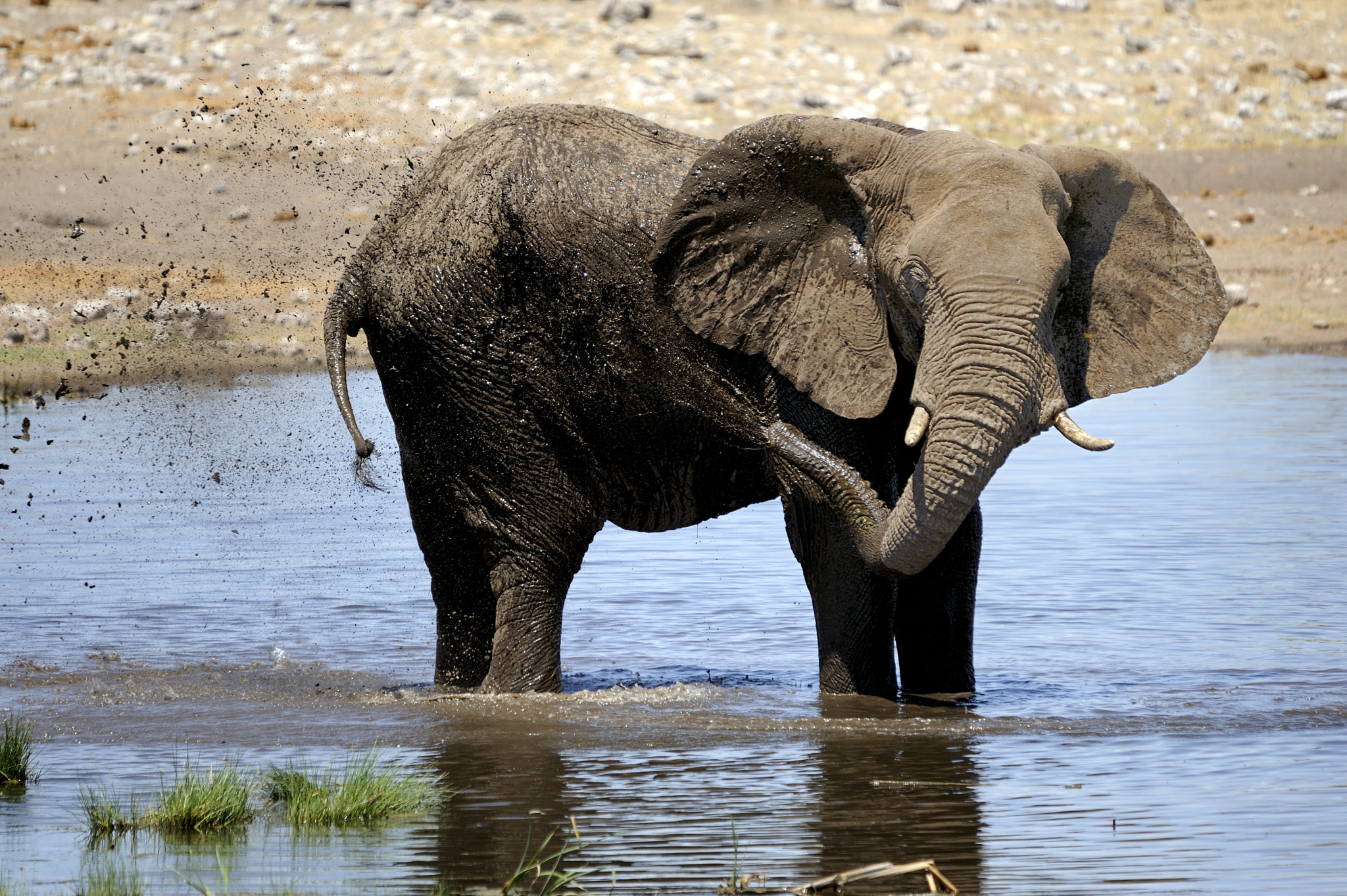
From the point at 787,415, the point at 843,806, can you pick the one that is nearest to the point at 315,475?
the point at 787,415

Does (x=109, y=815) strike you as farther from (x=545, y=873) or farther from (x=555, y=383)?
(x=555, y=383)

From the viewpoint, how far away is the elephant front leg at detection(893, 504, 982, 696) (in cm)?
779

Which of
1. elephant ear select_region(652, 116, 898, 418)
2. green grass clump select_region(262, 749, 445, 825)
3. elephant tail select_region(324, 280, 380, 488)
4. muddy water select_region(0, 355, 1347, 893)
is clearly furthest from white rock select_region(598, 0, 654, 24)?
green grass clump select_region(262, 749, 445, 825)

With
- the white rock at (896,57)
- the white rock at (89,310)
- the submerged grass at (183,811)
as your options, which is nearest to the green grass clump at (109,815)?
the submerged grass at (183,811)

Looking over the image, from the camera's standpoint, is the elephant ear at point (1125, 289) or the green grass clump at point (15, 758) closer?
the green grass clump at point (15, 758)

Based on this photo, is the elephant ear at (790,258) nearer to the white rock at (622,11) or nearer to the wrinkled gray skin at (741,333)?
the wrinkled gray skin at (741,333)

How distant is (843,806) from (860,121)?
2.69 m

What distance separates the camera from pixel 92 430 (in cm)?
1648

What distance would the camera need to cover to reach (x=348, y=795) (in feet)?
20.3

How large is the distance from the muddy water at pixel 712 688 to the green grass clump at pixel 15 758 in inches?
4.8

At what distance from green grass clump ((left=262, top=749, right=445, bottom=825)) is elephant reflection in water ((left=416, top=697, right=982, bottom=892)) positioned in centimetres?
13

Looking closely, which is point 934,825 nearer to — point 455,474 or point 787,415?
point 787,415

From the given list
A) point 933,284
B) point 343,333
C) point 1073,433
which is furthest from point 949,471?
point 343,333

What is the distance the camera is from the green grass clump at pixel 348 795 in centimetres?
615
